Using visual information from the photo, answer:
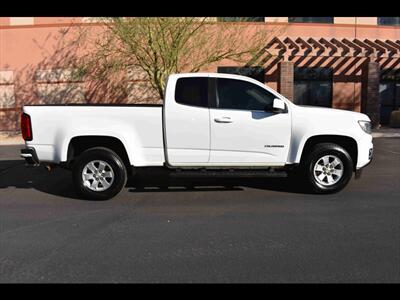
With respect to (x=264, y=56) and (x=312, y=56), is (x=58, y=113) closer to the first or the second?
(x=264, y=56)

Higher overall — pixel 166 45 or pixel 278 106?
pixel 166 45

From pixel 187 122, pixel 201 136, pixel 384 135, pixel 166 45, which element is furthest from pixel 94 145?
pixel 384 135

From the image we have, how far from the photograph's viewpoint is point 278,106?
244 inches

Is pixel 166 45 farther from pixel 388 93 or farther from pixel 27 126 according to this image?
pixel 388 93

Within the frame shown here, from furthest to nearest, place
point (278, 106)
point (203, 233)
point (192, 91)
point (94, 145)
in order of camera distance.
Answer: point (94, 145) → point (192, 91) → point (278, 106) → point (203, 233)

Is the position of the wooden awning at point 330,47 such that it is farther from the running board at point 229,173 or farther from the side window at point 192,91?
the running board at point 229,173

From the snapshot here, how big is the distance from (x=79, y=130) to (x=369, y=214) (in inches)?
175

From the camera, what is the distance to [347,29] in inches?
722

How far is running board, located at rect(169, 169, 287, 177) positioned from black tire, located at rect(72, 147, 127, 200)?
2.71 ft

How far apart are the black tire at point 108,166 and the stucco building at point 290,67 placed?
1071 cm

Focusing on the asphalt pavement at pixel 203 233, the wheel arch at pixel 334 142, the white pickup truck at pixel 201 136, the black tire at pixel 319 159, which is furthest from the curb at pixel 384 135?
the black tire at pixel 319 159

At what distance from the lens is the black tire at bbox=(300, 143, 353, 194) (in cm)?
640

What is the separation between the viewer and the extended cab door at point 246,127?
6.28m

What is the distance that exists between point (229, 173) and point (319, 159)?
1494 millimetres
